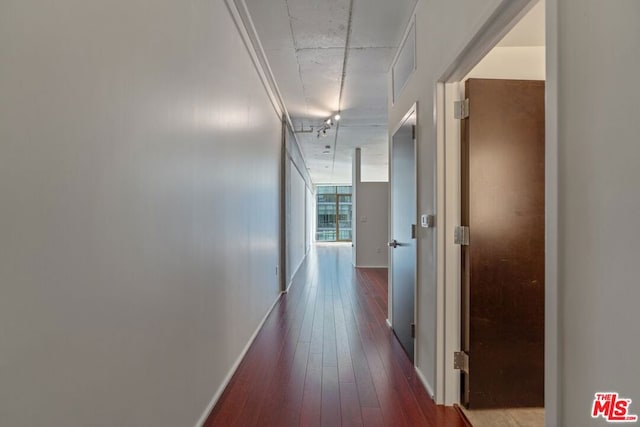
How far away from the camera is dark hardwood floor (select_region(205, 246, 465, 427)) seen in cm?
184

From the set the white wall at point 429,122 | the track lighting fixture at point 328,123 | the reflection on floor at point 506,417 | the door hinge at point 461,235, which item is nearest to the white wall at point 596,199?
the white wall at point 429,122

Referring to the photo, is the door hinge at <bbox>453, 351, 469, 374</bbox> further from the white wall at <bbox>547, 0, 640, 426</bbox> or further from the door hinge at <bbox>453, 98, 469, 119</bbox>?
the door hinge at <bbox>453, 98, 469, 119</bbox>

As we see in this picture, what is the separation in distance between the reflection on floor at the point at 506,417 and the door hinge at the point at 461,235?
1.04 m

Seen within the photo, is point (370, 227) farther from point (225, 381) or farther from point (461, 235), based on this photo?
point (225, 381)

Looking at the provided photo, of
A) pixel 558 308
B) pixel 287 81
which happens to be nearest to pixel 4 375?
pixel 558 308

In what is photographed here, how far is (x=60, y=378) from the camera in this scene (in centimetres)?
82

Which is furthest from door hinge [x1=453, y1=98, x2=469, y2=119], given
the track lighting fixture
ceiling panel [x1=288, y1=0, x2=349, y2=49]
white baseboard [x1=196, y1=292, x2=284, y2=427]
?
the track lighting fixture

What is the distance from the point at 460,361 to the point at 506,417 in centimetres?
40

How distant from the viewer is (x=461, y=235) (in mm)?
1919

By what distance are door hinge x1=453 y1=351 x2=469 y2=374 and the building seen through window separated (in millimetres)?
13066

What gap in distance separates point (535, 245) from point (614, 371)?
1245 millimetres

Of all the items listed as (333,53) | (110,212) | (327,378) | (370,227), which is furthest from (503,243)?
(370,227)

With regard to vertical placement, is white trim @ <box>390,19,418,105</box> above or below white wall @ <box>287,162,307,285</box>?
above

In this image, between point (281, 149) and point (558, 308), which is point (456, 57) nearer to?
point (558, 308)
